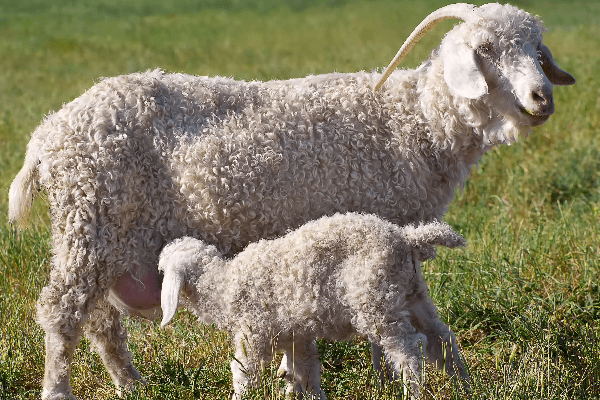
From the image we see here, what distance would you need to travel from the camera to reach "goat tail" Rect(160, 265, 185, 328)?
3037mm

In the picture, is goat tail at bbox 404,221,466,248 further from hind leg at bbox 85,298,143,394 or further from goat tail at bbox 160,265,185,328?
hind leg at bbox 85,298,143,394

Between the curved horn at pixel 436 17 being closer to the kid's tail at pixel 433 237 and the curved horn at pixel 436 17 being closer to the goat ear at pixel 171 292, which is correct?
the kid's tail at pixel 433 237

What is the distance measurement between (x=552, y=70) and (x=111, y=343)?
9.12ft

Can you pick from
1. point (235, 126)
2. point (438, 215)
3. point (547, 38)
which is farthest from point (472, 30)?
point (547, 38)

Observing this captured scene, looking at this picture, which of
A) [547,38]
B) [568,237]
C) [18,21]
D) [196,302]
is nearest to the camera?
[196,302]

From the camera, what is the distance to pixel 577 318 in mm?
4172

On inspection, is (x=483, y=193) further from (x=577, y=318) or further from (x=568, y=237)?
(x=577, y=318)

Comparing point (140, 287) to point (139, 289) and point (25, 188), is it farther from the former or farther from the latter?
point (25, 188)

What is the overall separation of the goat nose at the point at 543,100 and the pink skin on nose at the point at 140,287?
1965 millimetres

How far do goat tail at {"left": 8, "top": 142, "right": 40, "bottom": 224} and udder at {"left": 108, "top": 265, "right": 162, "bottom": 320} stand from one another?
0.61m

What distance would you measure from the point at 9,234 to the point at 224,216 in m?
2.29

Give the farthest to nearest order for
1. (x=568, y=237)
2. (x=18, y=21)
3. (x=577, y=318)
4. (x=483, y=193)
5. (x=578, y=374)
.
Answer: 1. (x=18, y=21)
2. (x=483, y=193)
3. (x=568, y=237)
4. (x=577, y=318)
5. (x=578, y=374)

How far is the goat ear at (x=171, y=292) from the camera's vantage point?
3035mm

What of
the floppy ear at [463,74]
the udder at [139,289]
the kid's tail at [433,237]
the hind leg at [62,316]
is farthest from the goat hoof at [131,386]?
the floppy ear at [463,74]
